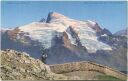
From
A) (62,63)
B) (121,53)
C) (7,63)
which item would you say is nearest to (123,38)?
(121,53)

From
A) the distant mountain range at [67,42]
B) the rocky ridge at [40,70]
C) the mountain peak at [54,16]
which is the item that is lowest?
the rocky ridge at [40,70]

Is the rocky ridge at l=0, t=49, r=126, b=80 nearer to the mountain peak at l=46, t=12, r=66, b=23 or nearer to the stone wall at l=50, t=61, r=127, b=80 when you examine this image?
the stone wall at l=50, t=61, r=127, b=80

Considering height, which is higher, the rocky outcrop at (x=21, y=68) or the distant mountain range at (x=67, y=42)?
the distant mountain range at (x=67, y=42)

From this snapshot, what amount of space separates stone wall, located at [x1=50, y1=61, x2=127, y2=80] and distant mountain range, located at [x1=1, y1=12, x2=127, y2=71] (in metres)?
0.10

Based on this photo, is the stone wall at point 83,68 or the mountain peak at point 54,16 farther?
the stone wall at point 83,68

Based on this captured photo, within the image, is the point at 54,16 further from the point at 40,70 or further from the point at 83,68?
the point at 83,68

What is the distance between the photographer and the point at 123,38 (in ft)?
48.3

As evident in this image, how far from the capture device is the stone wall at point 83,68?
14883 millimetres

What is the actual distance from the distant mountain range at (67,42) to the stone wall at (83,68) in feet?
0.32

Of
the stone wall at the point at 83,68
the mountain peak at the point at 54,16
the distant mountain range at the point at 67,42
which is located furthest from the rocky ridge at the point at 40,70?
the mountain peak at the point at 54,16

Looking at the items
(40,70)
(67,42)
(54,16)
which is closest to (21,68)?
(40,70)

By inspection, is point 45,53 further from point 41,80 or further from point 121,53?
point 121,53

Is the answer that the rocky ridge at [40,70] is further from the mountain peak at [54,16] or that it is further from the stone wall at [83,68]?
the mountain peak at [54,16]

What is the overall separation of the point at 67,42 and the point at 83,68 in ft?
2.30
